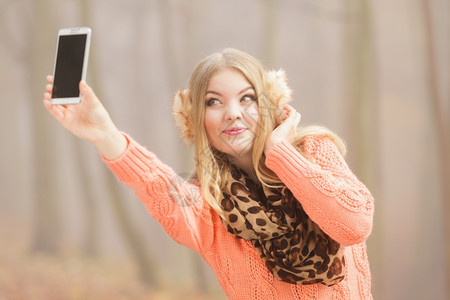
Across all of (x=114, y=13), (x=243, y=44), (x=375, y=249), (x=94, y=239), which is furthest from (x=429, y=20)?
(x=94, y=239)

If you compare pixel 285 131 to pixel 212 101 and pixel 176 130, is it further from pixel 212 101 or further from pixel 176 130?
pixel 176 130

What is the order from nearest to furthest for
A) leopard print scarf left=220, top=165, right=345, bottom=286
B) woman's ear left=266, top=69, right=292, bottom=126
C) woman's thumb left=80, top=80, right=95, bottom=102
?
woman's thumb left=80, top=80, right=95, bottom=102, leopard print scarf left=220, top=165, right=345, bottom=286, woman's ear left=266, top=69, right=292, bottom=126

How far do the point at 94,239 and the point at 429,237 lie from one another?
182 cm

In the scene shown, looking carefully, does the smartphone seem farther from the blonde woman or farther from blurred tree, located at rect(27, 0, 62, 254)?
blurred tree, located at rect(27, 0, 62, 254)

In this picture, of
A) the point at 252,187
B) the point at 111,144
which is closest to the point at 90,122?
the point at 111,144

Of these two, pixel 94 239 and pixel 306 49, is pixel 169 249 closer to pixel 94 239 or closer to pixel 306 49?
pixel 94 239

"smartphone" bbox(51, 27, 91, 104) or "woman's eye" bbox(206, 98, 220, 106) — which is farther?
"woman's eye" bbox(206, 98, 220, 106)

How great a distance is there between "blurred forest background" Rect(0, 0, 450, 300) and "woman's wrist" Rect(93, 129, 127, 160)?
164 cm

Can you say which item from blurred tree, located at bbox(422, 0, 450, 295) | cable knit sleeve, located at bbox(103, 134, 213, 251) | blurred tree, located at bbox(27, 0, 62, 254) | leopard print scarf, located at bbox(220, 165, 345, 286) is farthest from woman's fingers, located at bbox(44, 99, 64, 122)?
blurred tree, located at bbox(422, 0, 450, 295)

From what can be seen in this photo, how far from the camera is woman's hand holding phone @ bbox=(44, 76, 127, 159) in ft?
3.76

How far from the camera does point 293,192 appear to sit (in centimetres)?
120

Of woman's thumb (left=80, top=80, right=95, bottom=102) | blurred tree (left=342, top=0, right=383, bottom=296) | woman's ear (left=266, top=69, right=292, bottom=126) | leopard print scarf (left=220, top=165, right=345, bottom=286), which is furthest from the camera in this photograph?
blurred tree (left=342, top=0, right=383, bottom=296)

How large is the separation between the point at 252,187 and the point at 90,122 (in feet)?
1.46

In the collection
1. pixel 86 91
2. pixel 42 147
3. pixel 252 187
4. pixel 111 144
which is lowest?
pixel 42 147
